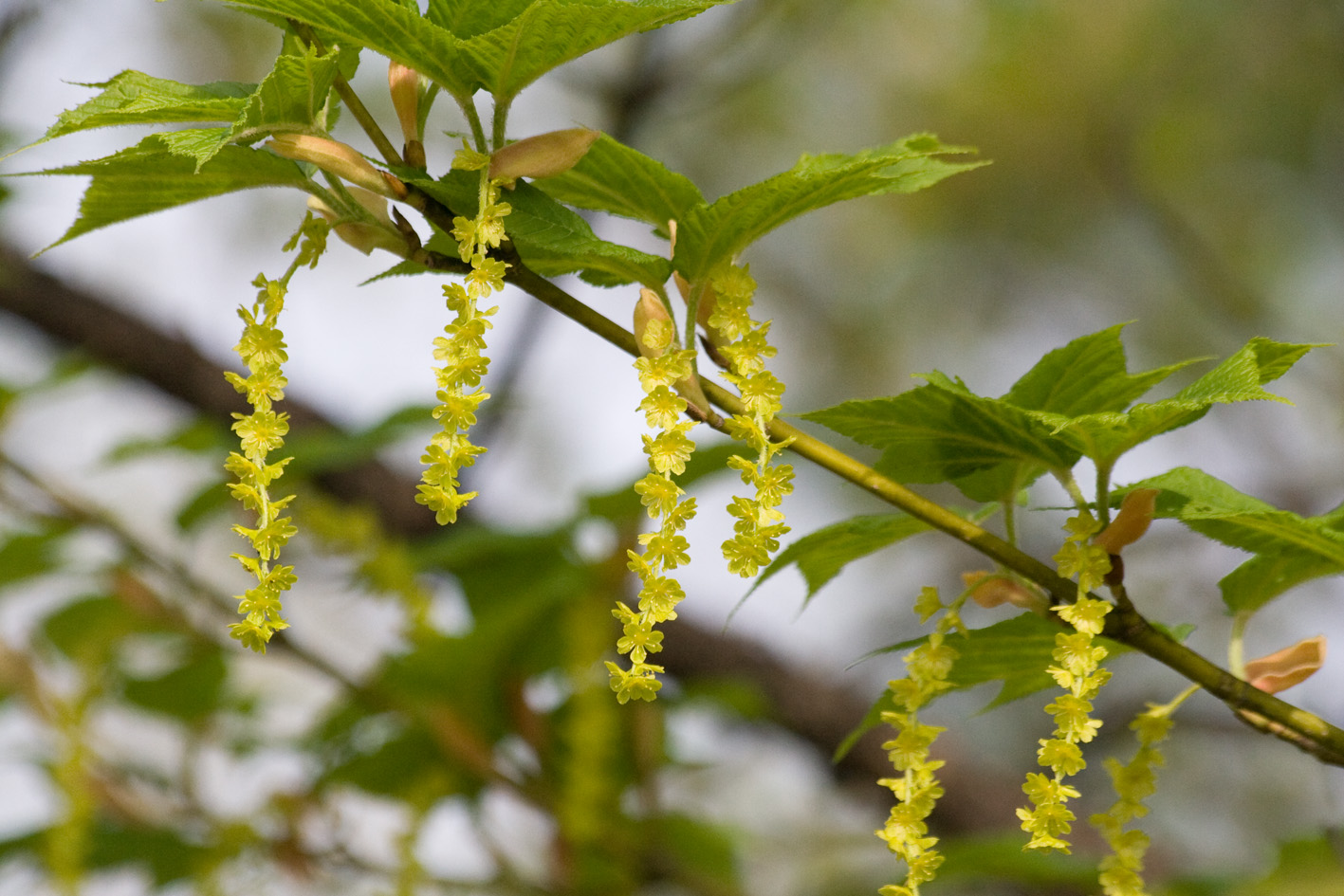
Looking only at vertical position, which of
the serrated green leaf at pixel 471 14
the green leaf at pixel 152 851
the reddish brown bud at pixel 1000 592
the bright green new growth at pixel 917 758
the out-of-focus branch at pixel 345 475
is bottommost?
the bright green new growth at pixel 917 758

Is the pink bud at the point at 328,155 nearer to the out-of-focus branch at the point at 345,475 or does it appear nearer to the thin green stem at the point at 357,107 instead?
the thin green stem at the point at 357,107

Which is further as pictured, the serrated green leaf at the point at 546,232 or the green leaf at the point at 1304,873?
the green leaf at the point at 1304,873

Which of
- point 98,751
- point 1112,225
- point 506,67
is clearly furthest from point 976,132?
point 506,67

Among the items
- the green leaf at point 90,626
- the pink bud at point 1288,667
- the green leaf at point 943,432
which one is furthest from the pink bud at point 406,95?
the green leaf at point 90,626

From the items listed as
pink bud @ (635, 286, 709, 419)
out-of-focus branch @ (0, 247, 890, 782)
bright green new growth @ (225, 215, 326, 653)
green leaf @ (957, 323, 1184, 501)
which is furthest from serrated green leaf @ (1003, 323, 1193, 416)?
out-of-focus branch @ (0, 247, 890, 782)

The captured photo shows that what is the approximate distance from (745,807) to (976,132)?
1367 millimetres

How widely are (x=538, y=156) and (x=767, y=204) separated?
62 millimetres

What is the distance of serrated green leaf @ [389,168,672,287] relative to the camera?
0.29m

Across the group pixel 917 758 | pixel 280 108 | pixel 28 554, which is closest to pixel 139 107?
pixel 280 108

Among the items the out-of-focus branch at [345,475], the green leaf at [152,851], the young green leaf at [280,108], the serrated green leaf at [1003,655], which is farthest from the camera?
the out-of-focus branch at [345,475]

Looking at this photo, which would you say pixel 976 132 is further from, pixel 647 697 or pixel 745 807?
pixel 647 697

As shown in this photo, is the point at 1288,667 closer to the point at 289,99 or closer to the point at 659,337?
the point at 659,337

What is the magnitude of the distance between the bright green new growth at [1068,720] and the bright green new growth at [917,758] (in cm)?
3

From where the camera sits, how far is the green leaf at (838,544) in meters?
0.34
